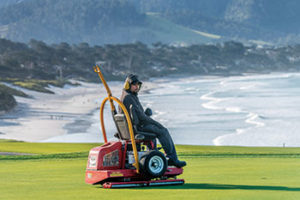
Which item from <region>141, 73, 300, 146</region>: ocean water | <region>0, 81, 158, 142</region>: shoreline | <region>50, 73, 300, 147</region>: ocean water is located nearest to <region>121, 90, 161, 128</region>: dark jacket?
<region>50, 73, 300, 147</region>: ocean water

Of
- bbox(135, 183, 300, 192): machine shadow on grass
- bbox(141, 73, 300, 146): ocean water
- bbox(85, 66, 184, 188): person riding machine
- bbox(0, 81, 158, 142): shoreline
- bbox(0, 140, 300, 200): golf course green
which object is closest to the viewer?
bbox(0, 140, 300, 200): golf course green

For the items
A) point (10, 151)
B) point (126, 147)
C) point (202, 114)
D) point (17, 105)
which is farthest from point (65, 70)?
point (126, 147)

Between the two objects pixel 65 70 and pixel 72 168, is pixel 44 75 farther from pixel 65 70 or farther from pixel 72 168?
pixel 72 168

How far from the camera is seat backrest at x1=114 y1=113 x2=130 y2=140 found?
9.18 m

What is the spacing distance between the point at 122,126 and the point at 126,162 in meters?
0.57

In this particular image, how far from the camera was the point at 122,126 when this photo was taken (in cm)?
927

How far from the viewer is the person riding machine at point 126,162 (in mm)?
9172

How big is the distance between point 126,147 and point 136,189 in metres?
0.73

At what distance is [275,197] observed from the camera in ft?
25.6

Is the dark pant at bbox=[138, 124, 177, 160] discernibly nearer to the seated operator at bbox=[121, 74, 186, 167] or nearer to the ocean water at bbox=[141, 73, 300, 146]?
the seated operator at bbox=[121, 74, 186, 167]

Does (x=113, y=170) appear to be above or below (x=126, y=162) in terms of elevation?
below

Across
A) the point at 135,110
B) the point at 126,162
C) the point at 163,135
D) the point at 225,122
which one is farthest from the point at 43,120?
the point at 135,110

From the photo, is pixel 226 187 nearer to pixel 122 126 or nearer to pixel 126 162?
pixel 126 162

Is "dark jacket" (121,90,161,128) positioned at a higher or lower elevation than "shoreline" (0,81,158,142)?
lower
